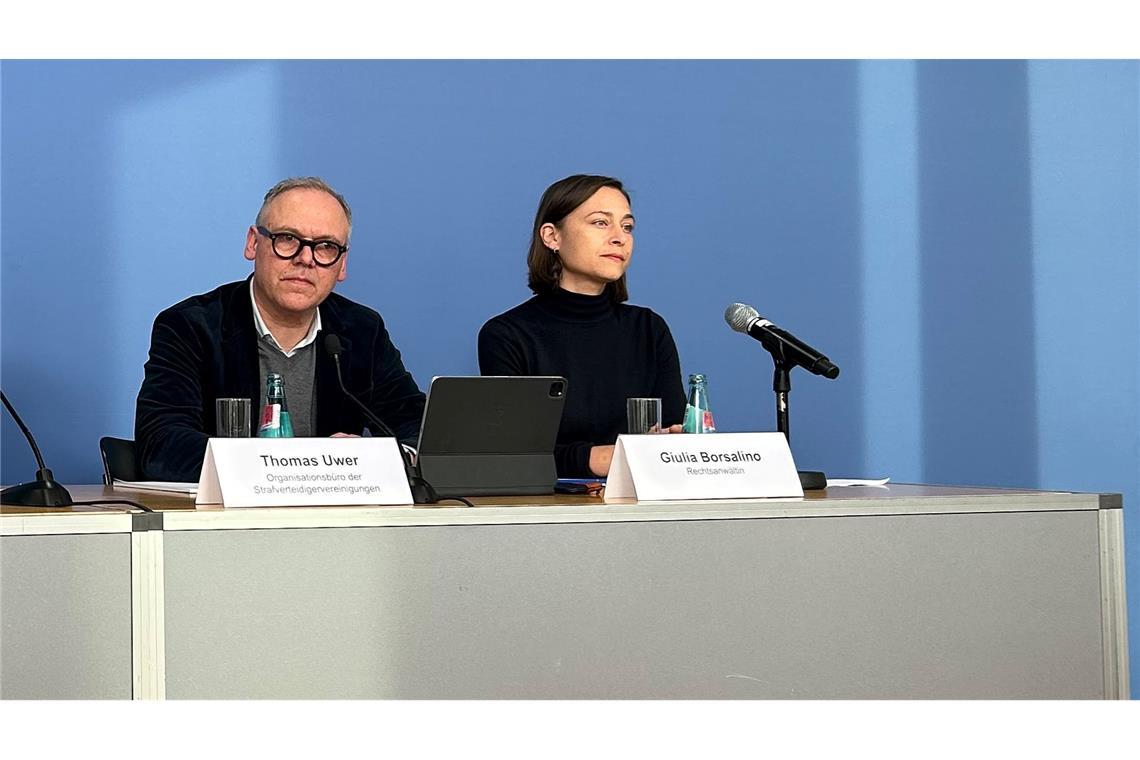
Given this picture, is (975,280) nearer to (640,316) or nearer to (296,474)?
(640,316)

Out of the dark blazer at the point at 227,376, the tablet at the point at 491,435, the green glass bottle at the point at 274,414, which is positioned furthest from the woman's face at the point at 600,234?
the green glass bottle at the point at 274,414

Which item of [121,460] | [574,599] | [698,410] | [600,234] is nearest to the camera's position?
[574,599]

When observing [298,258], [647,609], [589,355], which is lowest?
[647,609]

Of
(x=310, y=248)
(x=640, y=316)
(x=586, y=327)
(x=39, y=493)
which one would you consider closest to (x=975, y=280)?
(x=640, y=316)

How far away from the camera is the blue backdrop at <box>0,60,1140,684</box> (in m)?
3.58

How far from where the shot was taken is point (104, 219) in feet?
11.7

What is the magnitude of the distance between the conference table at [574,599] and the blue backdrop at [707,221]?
1.74 metres

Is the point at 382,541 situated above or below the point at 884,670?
above

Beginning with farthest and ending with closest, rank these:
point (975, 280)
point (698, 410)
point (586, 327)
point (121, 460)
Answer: point (975, 280) < point (586, 327) < point (121, 460) < point (698, 410)

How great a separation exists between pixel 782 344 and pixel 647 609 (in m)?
0.56

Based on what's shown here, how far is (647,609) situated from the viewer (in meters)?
1.75

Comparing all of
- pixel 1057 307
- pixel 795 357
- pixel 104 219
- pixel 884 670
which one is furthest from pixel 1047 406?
pixel 104 219
